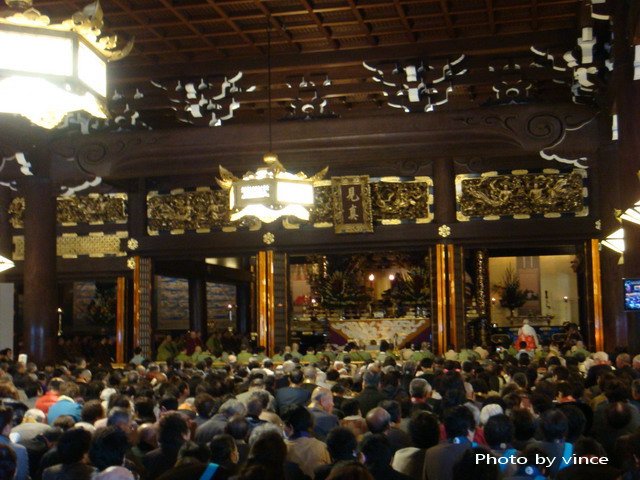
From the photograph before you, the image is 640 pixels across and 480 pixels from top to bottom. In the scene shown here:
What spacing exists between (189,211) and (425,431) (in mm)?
12599

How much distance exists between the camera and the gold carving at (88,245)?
17453 mm

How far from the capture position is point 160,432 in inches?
193

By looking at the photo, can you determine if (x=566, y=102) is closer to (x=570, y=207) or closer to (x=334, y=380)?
(x=570, y=207)

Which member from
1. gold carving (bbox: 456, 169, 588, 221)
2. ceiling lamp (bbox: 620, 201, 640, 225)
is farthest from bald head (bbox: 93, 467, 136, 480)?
gold carving (bbox: 456, 169, 588, 221)

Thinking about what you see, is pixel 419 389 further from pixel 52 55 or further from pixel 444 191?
pixel 444 191

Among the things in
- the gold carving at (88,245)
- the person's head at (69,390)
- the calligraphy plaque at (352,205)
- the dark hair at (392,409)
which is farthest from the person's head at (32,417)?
the gold carving at (88,245)

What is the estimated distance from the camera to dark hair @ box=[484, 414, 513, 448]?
4.86m

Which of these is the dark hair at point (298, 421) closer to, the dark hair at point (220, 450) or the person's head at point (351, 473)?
the dark hair at point (220, 450)

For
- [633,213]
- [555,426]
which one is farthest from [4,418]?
[633,213]

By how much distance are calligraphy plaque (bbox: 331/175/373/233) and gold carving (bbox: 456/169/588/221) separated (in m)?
1.78

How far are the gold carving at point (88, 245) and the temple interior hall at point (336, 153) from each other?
4 centimetres

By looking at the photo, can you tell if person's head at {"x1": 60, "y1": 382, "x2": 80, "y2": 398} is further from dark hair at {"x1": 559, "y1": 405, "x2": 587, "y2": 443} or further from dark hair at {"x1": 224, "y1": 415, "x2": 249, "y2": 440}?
dark hair at {"x1": 559, "y1": 405, "x2": 587, "y2": 443}

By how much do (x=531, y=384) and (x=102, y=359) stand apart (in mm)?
15196

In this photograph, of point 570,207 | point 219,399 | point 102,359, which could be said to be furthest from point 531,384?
point 102,359
